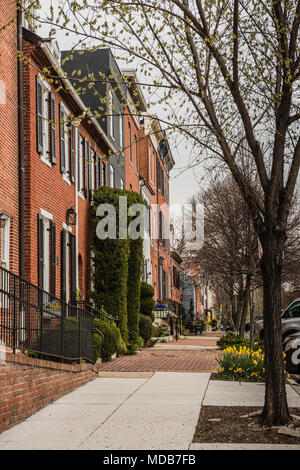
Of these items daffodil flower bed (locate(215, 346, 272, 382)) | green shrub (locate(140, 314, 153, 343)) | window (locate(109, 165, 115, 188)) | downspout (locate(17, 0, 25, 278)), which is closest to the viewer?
daffodil flower bed (locate(215, 346, 272, 382))

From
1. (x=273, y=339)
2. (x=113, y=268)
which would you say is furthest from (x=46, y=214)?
(x=273, y=339)

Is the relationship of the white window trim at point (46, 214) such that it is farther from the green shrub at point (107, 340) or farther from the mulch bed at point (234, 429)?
the mulch bed at point (234, 429)

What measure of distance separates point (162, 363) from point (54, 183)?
5.60m

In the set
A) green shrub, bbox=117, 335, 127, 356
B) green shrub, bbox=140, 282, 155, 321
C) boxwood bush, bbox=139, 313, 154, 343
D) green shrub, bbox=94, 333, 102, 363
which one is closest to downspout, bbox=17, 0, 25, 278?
green shrub, bbox=94, 333, 102, 363

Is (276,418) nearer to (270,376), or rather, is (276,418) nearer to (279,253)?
(270,376)

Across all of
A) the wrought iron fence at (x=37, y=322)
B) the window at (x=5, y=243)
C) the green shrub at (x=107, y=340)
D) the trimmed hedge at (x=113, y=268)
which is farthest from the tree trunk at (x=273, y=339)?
the trimmed hedge at (x=113, y=268)

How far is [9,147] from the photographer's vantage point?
13.9 meters

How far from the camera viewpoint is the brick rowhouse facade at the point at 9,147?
A: 13.5m

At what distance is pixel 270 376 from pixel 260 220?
2035mm

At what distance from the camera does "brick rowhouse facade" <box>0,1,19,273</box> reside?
1346cm

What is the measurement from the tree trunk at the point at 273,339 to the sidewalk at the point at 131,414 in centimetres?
101

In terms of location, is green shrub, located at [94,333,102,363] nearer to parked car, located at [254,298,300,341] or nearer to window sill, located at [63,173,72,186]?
window sill, located at [63,173,72,186]

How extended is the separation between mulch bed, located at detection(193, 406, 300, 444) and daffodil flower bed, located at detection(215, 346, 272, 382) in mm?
3690

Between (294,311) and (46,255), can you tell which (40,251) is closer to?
(46,255)
